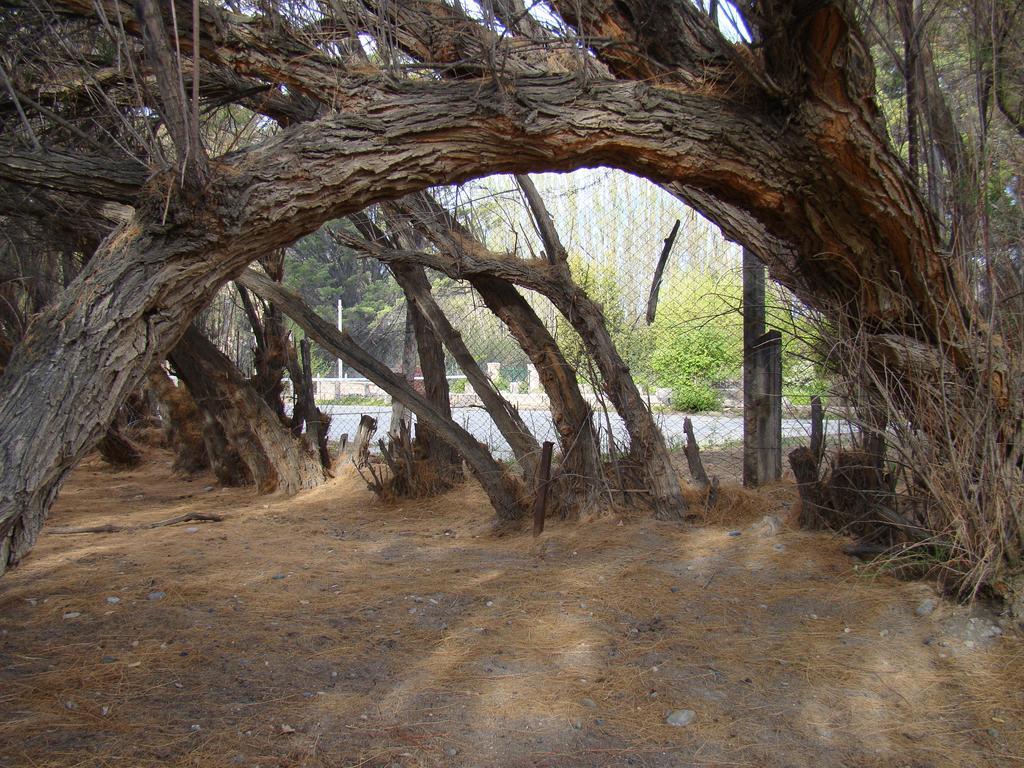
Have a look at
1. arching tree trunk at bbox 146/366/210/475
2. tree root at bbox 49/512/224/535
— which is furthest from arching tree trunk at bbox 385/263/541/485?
arching tree trunk at bbox 146/366/210/475

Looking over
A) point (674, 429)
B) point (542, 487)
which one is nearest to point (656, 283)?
point (542, 487)

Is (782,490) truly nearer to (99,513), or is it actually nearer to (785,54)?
(785,54)

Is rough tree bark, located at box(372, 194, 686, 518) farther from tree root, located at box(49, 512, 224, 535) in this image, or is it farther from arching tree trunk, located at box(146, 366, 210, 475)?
arching tree trunk, located at box(146, 366, 210, 475)

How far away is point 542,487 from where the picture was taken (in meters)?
5.17

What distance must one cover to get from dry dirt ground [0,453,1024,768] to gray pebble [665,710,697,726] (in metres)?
0.02

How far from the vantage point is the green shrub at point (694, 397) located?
386 inches

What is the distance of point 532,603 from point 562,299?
220cm

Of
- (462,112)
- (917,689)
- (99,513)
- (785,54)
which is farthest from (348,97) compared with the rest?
(99,513)

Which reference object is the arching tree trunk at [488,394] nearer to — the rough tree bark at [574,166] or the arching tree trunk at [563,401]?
the arching tree trunk at [563,401]

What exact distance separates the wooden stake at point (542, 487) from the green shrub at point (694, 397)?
4866 millimetres

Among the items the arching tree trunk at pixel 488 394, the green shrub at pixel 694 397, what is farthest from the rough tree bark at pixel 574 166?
the green shrub at pixel 694 397

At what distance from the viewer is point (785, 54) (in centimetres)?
312

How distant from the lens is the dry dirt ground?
242 cm

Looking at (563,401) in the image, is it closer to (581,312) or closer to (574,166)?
(581,312)
